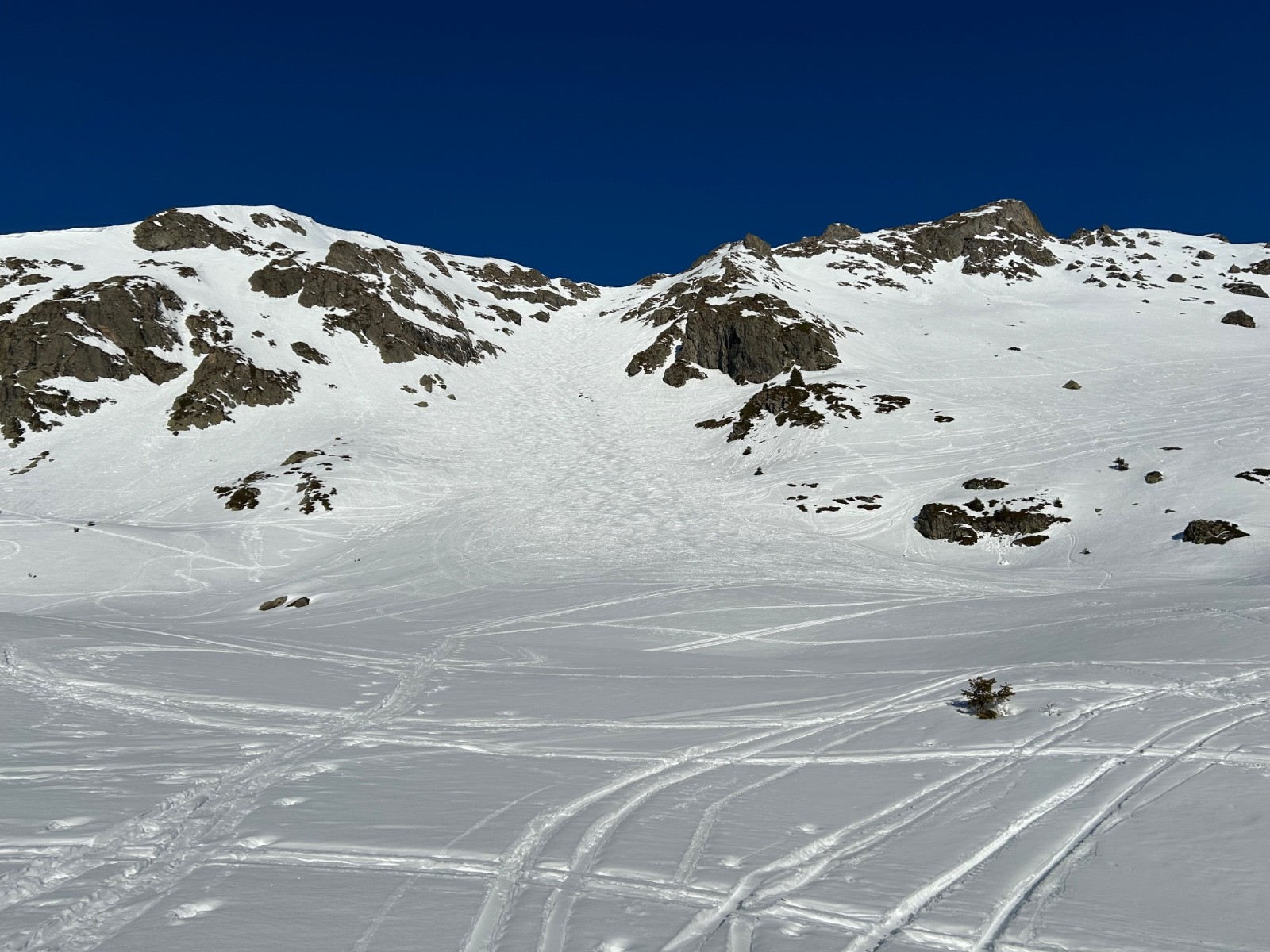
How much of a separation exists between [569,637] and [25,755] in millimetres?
10863

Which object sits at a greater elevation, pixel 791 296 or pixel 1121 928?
pixel 791 296

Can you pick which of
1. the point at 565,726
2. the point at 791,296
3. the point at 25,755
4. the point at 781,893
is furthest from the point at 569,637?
the point at 791,296

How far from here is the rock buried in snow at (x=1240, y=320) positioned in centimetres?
6234

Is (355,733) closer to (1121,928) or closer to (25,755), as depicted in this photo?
(25,755)

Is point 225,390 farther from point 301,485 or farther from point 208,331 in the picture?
point 301,485

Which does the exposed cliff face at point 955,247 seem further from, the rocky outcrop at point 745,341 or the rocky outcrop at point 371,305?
the rocky outcrop at point 371,305

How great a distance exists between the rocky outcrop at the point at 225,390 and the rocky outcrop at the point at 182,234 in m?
27.0

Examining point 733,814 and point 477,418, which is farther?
point 477,418

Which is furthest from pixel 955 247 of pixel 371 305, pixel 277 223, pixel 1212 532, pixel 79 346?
pixel 79 346

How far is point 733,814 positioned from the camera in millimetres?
6113

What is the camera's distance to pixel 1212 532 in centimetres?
2414

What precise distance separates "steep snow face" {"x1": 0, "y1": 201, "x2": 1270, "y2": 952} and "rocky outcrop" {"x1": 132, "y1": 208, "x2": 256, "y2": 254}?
21.7ft

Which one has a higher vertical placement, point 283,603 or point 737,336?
point 737,336

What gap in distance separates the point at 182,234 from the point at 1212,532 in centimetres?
8931
